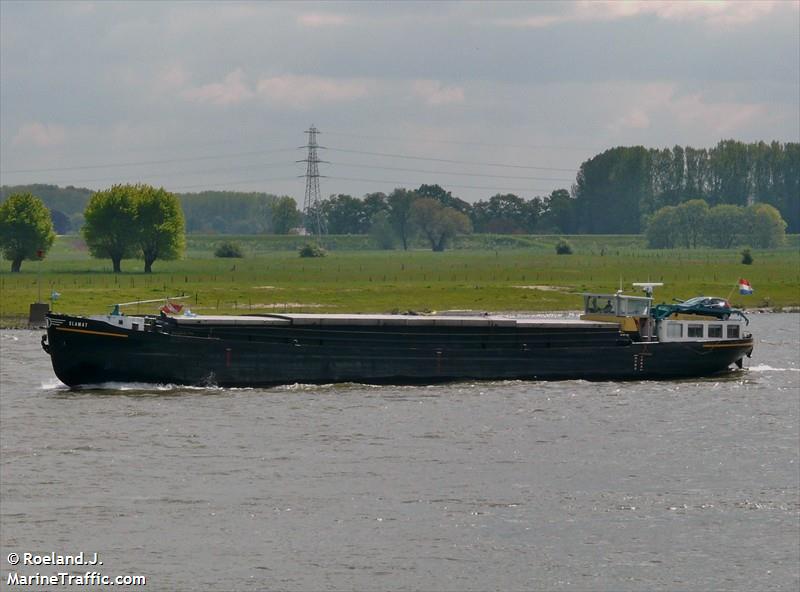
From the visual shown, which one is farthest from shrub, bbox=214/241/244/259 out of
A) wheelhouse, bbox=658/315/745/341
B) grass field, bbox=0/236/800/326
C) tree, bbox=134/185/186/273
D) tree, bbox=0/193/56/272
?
wheelhouse, bbox=658/315/745/341

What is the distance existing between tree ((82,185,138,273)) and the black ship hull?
9009 centimetres

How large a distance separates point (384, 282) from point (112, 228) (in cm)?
3957

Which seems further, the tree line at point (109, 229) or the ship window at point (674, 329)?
the tree line at point (109, 229)

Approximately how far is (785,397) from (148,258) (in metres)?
102

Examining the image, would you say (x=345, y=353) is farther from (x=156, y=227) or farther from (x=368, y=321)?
(x=156, y=227)

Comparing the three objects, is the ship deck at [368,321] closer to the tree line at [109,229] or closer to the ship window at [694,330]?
the ship window at [694,330]

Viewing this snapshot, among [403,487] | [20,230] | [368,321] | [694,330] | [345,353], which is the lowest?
[403,487]

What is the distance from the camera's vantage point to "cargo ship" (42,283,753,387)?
6512 centimetres

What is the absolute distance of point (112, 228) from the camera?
156 m

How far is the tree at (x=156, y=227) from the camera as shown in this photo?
514 feet

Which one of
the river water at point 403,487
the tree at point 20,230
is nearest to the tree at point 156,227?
the tree at point 20,230

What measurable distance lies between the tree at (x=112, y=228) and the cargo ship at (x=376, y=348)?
88.9 metres

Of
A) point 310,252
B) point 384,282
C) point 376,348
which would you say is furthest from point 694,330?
point 310,252

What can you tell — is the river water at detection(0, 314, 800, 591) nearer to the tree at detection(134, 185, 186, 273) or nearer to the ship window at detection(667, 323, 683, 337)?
the ship window at detection(667, 323, 683, 337)
